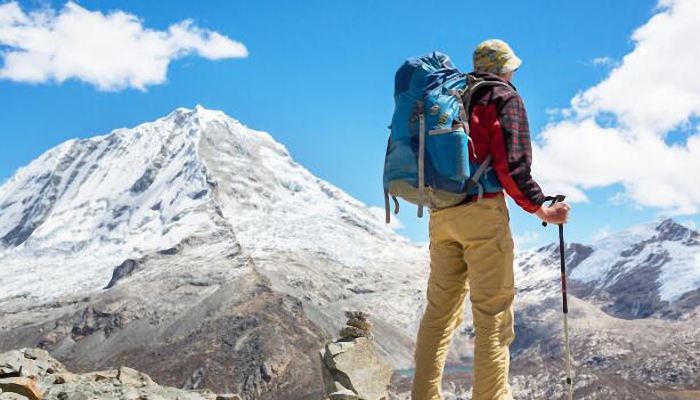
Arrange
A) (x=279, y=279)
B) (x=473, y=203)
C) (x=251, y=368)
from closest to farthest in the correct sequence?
(x=473, y=203)
(x=251, y=368)
(x=279, y=279)

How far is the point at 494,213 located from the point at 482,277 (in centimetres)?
42

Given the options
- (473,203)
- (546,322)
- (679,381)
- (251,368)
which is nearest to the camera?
(473,203)

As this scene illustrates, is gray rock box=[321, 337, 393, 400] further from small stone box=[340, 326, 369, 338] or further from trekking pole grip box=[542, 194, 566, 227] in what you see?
trekking pole grip box=[542, 194, 566, 227]

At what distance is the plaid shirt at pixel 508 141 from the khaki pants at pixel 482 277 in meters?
0.20

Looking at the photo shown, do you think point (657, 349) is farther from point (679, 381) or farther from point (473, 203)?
point (473, 203)

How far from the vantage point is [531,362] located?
541 ft

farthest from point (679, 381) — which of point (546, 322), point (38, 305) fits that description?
point (38, 305)

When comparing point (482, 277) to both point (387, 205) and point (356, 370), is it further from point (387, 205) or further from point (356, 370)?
point (356, 370)

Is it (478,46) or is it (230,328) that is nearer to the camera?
(478,46)

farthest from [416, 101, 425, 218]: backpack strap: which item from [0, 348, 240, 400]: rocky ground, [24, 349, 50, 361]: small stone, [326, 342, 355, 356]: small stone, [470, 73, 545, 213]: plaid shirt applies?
[24, 349, 50, 361]: small stone

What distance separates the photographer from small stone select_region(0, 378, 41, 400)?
6.81 metres

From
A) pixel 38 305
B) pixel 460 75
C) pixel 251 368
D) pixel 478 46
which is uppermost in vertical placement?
pixel 38 305

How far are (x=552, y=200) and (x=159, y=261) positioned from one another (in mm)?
168463

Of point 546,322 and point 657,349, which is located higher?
point 546,322
